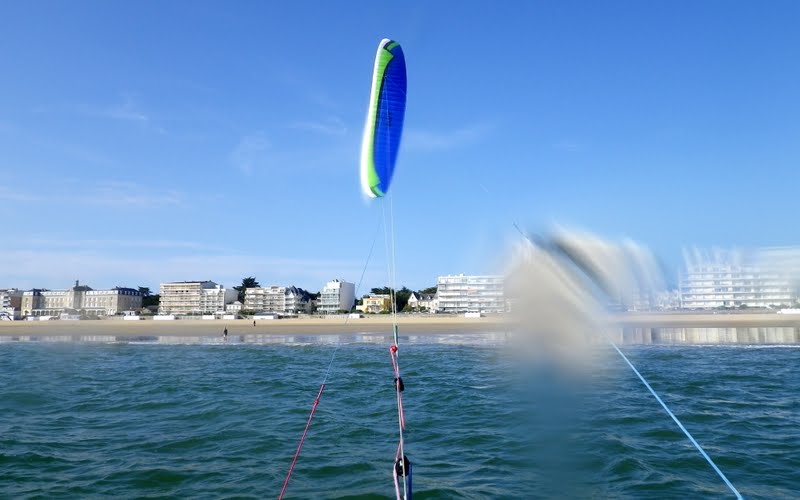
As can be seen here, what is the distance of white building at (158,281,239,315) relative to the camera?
15275 centimetres

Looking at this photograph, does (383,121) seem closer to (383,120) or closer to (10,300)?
(383,120)

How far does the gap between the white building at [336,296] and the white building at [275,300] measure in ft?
34.8

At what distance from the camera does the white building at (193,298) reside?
153m

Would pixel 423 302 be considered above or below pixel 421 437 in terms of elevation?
above

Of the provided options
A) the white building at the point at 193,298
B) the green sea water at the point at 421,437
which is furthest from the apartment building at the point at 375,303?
the green sea water at the point at 421,437

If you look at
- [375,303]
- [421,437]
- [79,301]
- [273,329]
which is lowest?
[273,329]

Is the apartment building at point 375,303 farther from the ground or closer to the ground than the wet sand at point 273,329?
farther from the ground

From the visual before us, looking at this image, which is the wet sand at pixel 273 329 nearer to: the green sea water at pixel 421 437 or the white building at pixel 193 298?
the green sea water at pixel 421 437

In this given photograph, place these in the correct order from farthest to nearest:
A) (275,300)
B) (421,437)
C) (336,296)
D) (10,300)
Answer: (10,300) → (275,300) → (336,296) → (421,437)

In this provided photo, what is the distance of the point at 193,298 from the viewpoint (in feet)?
507

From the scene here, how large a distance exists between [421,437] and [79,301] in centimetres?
17680

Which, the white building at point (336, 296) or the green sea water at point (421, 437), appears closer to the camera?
the green sea water at point (421, 437)

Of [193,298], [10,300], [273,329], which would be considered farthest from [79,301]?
[273,329]

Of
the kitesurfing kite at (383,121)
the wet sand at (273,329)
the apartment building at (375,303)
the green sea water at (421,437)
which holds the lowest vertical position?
the wet sand at (273,329)
